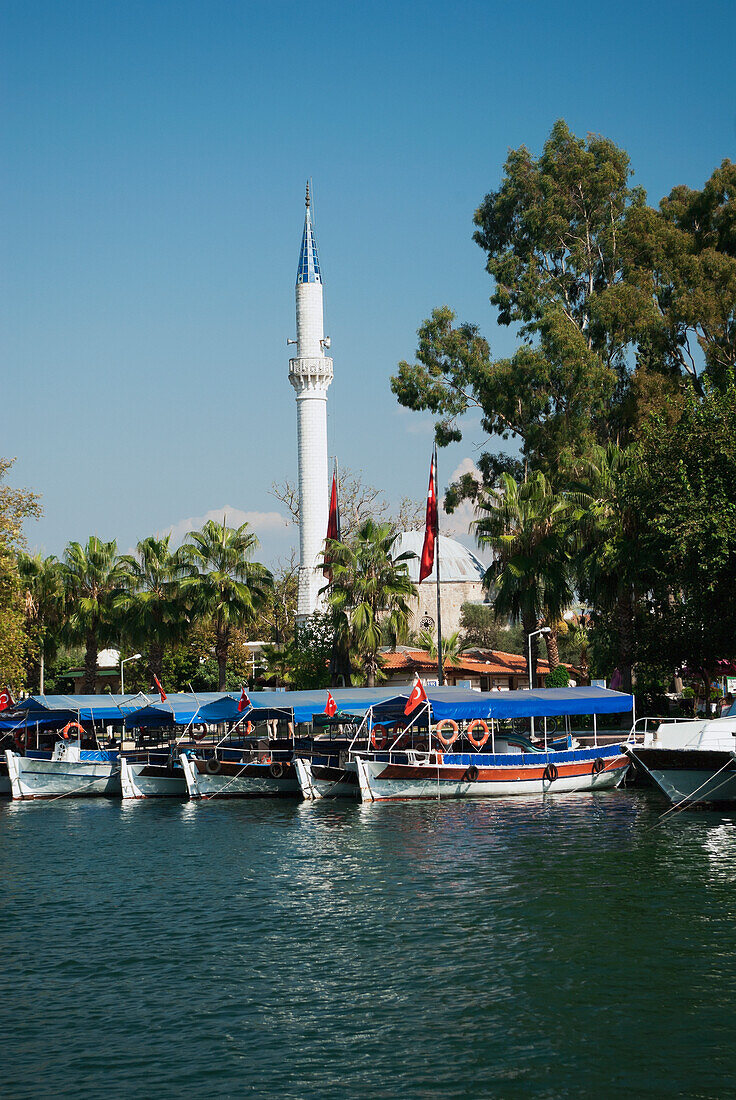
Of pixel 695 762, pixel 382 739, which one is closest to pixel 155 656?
pixel 382 739

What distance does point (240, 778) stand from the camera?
46562mm

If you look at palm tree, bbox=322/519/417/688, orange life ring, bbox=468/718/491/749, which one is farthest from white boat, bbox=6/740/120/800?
palm tree, bbox=322/519/417/688

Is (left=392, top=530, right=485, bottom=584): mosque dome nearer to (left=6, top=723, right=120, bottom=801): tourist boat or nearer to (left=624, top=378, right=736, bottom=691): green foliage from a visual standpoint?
(left=624, top=378, right=736, bottom=691): green foliage

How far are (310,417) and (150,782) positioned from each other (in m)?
50.2

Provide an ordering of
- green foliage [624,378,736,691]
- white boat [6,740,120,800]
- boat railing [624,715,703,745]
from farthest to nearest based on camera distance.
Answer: white boat [6,740,120,800] < green foliage [624,378,736,691] < boat railing [624,715,703,745]

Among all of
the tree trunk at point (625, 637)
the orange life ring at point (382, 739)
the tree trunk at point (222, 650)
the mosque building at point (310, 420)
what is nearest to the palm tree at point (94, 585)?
the tree trunk at point (222, 650)

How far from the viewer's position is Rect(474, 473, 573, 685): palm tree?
6044 cm

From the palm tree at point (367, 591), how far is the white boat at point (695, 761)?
87.3 ft

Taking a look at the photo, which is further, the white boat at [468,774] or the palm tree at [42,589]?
the palm tree at [42,589]

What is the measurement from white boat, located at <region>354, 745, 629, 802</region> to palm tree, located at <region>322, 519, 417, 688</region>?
1969 centimetres

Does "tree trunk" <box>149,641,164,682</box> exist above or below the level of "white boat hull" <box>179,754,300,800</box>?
above

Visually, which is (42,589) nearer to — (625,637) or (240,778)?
(240,778)

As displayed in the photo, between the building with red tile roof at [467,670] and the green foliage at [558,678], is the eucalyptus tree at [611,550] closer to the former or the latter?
the green foliage at [558,678]

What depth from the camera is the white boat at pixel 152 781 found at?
47906 mm
